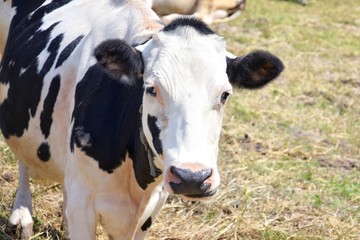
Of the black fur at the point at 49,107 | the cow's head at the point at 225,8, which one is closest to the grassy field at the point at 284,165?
the cow's head at the point at 225,8

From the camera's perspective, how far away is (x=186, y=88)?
3.20 meters

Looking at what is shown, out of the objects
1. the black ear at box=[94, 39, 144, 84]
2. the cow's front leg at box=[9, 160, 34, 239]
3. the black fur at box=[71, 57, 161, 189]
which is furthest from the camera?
the cow's front leg at box=[9, 160, 34, 239]

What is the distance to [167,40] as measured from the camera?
338cm

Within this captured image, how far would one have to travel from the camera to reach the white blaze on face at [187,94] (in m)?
3.11

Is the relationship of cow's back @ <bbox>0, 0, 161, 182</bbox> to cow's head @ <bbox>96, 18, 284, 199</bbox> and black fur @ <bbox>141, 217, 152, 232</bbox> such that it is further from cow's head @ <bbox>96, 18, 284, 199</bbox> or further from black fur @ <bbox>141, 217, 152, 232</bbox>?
cow's head @ <bbox>96, 18, 284, 199</bbox>

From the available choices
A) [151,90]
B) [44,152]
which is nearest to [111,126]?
[151,90]

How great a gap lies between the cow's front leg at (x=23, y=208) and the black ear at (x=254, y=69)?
71.5 inches

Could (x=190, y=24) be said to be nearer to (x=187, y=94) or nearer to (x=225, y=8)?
(x=187, y=94)

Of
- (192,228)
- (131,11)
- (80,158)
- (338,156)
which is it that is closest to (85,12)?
(131,11)

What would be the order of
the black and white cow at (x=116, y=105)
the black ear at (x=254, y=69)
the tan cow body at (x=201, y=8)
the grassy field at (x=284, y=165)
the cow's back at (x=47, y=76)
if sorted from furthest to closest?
1. the tan cow body at (x=201, y=8)
2. the grassy field at (x=284, y=165)
3. the cow's back at (x=47, y=76)
4. the black ear at (x=254, y=69)
5. the black and white cow at (x=116, y=105)

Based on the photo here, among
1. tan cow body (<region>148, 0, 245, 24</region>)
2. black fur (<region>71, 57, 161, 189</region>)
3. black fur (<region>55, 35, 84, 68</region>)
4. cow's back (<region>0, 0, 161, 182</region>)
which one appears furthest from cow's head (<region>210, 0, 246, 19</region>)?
black fur (<region>71, 57, 161, 189</region>)

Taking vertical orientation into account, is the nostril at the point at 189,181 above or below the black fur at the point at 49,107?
above

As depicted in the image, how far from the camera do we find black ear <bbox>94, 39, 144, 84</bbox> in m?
3.38

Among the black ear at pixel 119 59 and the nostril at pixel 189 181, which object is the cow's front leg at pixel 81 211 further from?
the nostril at pixel 189 181
